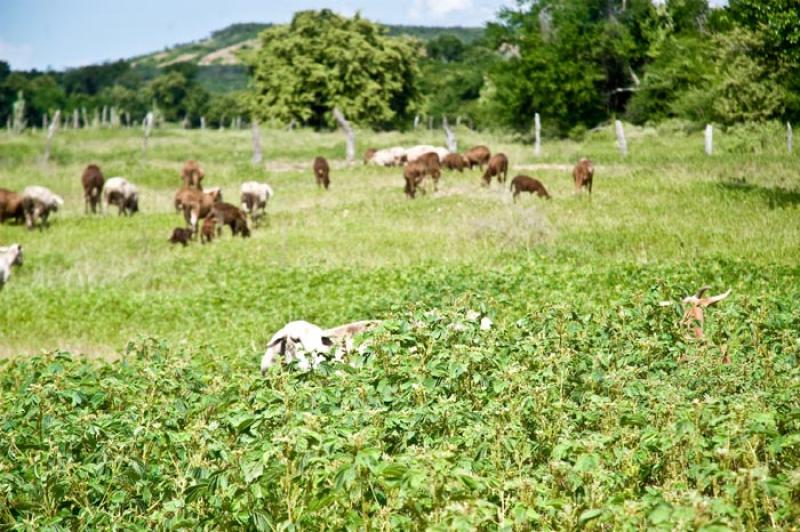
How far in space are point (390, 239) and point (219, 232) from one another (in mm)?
5184

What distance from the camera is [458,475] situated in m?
4.34

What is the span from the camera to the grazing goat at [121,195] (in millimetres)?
26562

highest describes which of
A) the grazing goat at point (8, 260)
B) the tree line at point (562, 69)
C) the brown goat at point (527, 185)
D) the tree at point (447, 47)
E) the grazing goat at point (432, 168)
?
the tree at point (447, 47)

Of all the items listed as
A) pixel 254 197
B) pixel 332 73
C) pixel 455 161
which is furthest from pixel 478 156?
pixel 332 73

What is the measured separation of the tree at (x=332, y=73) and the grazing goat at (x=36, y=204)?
40.8 metres

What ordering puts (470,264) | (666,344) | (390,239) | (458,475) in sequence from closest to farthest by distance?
(458,475) → (666,344) → (470,264) → (390,239)

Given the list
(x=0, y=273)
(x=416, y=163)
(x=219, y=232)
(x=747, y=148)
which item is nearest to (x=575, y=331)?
(x=0, y=273)

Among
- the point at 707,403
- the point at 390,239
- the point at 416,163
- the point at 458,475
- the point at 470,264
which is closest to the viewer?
the point at 458,475

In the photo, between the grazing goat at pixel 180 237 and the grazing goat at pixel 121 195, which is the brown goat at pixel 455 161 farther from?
the grazing goat at pixel 180 237

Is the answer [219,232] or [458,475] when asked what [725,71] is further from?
[458,475]

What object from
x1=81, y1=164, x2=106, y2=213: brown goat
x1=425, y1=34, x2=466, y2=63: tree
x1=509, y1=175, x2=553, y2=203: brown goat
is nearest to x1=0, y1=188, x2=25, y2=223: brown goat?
x1=81, y1=164, x2=106, y2=213: brown goat

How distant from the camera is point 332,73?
6562 cm

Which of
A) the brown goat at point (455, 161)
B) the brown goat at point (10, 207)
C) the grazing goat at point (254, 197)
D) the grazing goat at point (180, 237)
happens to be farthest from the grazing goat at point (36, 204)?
the brown goat at point (455, 161)

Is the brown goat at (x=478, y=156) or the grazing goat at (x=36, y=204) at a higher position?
the brown goat at (x=478, y=156)
